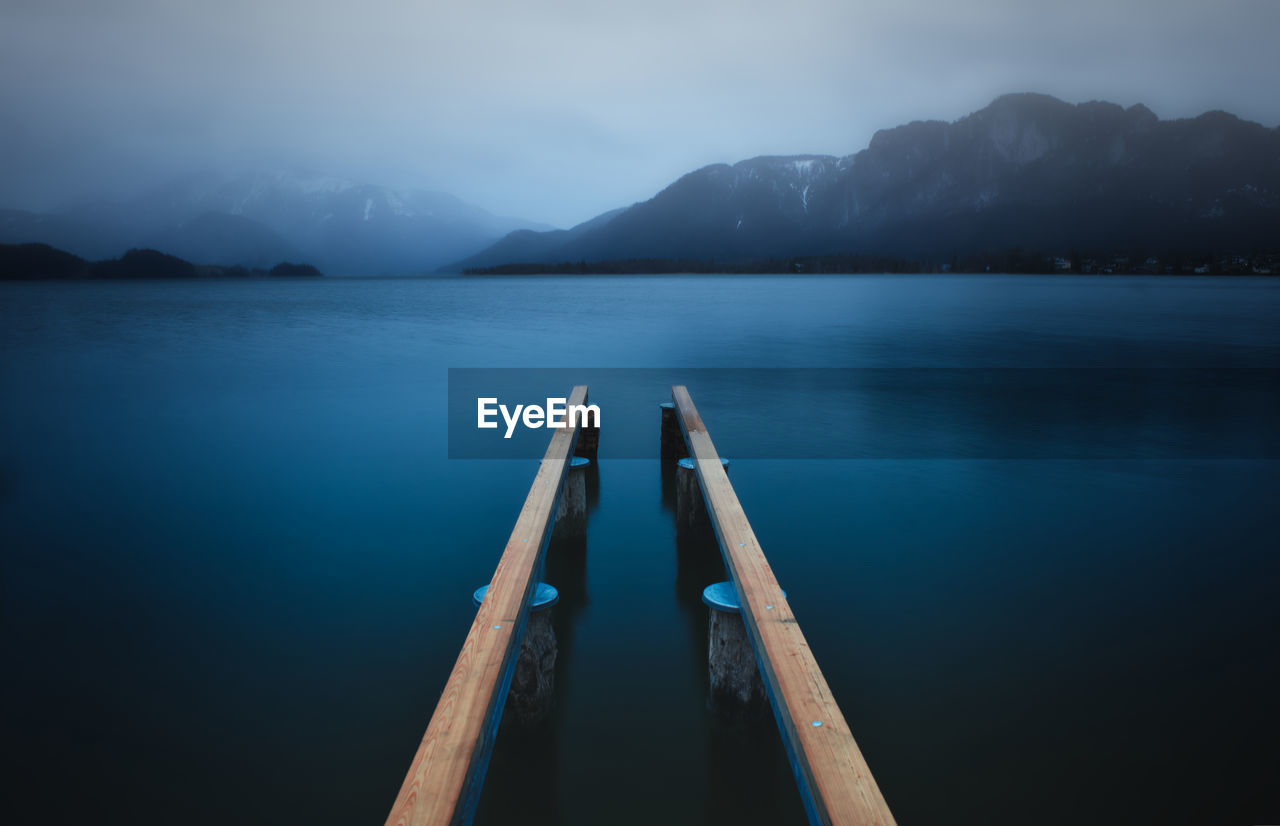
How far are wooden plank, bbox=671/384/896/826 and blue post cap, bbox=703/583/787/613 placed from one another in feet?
0.27

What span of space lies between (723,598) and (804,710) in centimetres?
133

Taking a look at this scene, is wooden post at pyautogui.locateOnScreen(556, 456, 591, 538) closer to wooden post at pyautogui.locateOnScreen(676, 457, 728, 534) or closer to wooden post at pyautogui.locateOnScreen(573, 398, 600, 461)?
wooden post at pyautogui.locateOnScreen(676, 457, 728, 534)

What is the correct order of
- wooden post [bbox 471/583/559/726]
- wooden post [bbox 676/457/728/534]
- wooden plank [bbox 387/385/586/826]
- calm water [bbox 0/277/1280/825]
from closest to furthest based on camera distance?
wooden plank [bbox 387/385/586/826]
calm water [bbox 0/277/1280/825]
wooden post [bbox 471/583/559/726]
wooden post [bbox 676/457/728/534]

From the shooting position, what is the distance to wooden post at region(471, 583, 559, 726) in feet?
12.8

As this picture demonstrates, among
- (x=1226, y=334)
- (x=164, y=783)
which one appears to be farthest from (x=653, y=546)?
(x=1226, y=334)

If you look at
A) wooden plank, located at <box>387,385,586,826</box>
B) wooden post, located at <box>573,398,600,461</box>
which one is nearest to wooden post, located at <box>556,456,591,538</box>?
wooden post, located at <box>573,398,600,461</box>

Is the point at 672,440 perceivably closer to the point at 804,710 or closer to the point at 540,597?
the point at 540,597

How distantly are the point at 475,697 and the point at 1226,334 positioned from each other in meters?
37.6

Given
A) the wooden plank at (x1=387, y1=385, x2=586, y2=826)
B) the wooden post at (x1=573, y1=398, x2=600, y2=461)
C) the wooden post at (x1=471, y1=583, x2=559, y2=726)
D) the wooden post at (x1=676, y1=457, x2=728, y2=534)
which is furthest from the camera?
the wooden post at (x1=573, y1=398, x2=600, y2=461)

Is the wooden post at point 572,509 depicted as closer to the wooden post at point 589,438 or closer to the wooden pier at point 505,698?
the wooden post at point 589,438

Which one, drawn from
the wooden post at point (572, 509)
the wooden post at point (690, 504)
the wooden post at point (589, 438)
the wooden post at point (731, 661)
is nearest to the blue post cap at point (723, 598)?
the wooden post at point (731, 661)

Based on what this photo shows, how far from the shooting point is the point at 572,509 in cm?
716

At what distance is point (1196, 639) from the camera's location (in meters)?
5.13

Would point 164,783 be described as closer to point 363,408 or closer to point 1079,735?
point 1079,735
